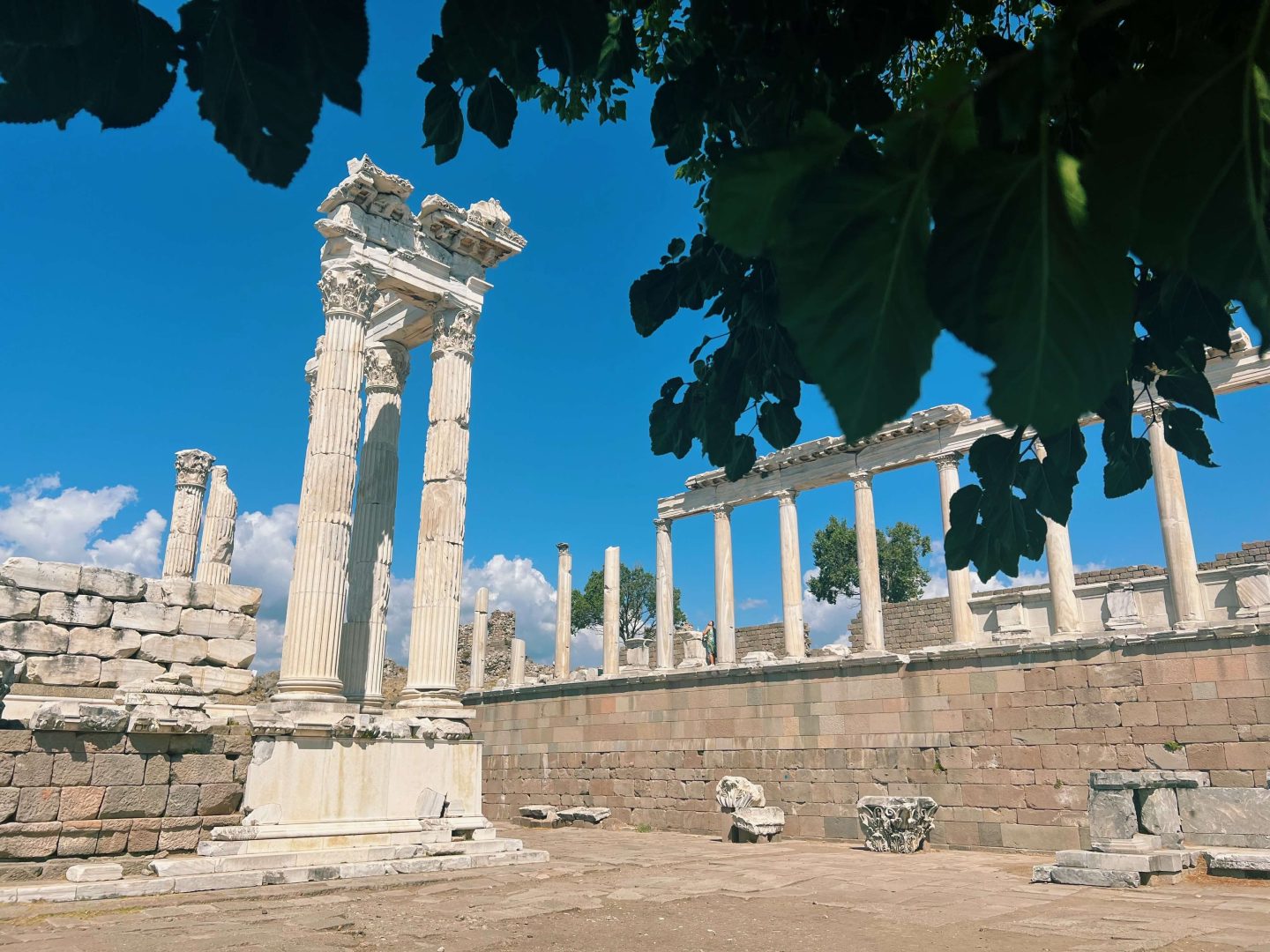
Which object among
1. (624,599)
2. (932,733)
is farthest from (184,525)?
(624,599)

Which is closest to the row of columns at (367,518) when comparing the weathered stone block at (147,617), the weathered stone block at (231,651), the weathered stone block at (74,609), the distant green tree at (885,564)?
the weathered stone block at (231,651)

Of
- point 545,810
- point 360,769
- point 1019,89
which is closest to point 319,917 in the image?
point 360,769

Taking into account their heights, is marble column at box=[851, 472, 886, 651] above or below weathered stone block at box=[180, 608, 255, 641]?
above

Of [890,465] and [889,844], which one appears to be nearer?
[889,844]

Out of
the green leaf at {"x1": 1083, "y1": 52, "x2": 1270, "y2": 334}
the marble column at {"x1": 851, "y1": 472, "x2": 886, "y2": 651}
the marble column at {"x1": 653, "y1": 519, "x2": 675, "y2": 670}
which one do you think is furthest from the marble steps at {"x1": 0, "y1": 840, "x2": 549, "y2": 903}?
the marble column at {"x1": 653, "y1": 519, "x2": 675, "y2": 670}

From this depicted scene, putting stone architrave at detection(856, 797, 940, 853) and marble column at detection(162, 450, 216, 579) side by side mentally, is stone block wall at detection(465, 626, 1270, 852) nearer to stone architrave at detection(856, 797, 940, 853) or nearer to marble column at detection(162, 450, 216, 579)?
stone architrave at detection(856, 797, 940, 853)

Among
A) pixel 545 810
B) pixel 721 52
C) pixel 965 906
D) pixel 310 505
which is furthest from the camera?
pixel 545 810

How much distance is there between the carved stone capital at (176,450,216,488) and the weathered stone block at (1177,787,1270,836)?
19.7 meters

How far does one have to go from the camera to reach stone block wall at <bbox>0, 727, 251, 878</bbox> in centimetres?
954

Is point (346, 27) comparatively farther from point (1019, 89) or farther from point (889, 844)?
point (889, 844)

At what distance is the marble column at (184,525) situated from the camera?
2008 cm

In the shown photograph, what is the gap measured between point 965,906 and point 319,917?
21.5 feet

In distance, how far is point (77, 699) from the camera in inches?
444

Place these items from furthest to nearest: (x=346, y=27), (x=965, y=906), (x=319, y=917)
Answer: (x=965, y=906) < (x=319, y=917) < (x=346, y=27)
